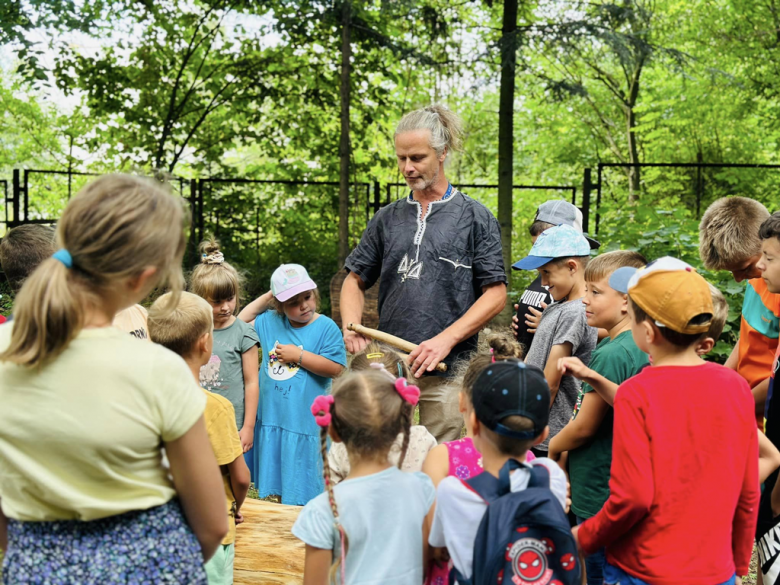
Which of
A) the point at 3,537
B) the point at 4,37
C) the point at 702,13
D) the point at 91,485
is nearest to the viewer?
the point at 91,485

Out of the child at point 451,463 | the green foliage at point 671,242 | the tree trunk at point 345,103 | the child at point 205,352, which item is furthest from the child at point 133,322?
the tree trunk at point 345,103

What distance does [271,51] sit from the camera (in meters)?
10.3

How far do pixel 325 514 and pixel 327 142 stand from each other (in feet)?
31.0

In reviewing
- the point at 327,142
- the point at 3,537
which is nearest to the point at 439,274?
the point at 3,537

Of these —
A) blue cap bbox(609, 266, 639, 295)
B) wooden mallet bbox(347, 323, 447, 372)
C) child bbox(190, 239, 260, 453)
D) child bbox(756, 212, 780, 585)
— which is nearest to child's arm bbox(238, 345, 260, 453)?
child bbox(190, 239, 260, 453)

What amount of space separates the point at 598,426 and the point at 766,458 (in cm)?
56

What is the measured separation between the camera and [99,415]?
145cm

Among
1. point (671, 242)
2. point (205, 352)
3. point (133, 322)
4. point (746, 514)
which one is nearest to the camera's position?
point (746, 514)

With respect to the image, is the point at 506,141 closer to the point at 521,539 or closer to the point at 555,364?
the point at 555,364

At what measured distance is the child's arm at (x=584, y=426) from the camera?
2498 millimetres

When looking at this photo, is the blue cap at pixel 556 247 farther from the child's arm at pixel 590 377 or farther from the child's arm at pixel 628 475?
the child's arm at pixel 628 475

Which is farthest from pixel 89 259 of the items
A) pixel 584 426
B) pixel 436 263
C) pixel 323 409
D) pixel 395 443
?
pixel 436 263

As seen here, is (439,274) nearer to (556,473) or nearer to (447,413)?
(447,413)

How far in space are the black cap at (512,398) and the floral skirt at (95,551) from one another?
819 mm
